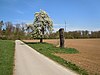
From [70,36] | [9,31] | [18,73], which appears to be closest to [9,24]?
[9,31]

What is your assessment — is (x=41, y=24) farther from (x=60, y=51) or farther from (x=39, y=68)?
(x=39, y=68)

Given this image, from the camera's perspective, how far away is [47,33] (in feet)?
196

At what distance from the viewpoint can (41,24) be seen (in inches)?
2311

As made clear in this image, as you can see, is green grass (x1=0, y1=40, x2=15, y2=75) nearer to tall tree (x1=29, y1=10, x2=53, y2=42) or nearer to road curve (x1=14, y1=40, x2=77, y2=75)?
road curve (x1=14, y1=40, x2=77, y2=75)

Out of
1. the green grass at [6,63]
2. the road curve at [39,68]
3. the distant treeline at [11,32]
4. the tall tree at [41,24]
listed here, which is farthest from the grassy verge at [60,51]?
the distant treeline at [11,32]

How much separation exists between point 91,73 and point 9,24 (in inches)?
5011

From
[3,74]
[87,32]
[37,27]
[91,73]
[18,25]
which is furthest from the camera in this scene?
[87,32]

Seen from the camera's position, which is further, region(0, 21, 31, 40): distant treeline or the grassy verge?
region(0, 21, 31, 40): distant treeline

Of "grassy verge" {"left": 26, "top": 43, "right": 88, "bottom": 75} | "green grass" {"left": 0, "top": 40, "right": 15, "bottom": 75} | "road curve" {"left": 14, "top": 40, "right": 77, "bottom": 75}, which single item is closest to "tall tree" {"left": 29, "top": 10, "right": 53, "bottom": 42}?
"grassy verge" {"left": 26, "top": 43, "right": 88, "bottom": 75}

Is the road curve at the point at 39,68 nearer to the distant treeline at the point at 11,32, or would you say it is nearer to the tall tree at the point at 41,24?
the tall tree at the point at 41,24

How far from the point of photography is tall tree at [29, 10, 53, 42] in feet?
189

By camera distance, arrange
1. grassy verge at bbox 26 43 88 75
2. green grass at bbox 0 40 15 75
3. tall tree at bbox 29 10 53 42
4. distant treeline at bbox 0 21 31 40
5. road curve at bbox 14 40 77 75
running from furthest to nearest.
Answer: distant treeline at bbox 0 21 31 40 → tall tree at bbox 29 10 53 42 → grassy verge at bbox 26 43 88 75 → green grass at bbox 0 40 15 75 → road curve at bbox 14 40 77 75

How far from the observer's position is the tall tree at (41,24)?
57625 millimetres

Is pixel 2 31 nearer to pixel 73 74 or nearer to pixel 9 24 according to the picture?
pixel 9 24
